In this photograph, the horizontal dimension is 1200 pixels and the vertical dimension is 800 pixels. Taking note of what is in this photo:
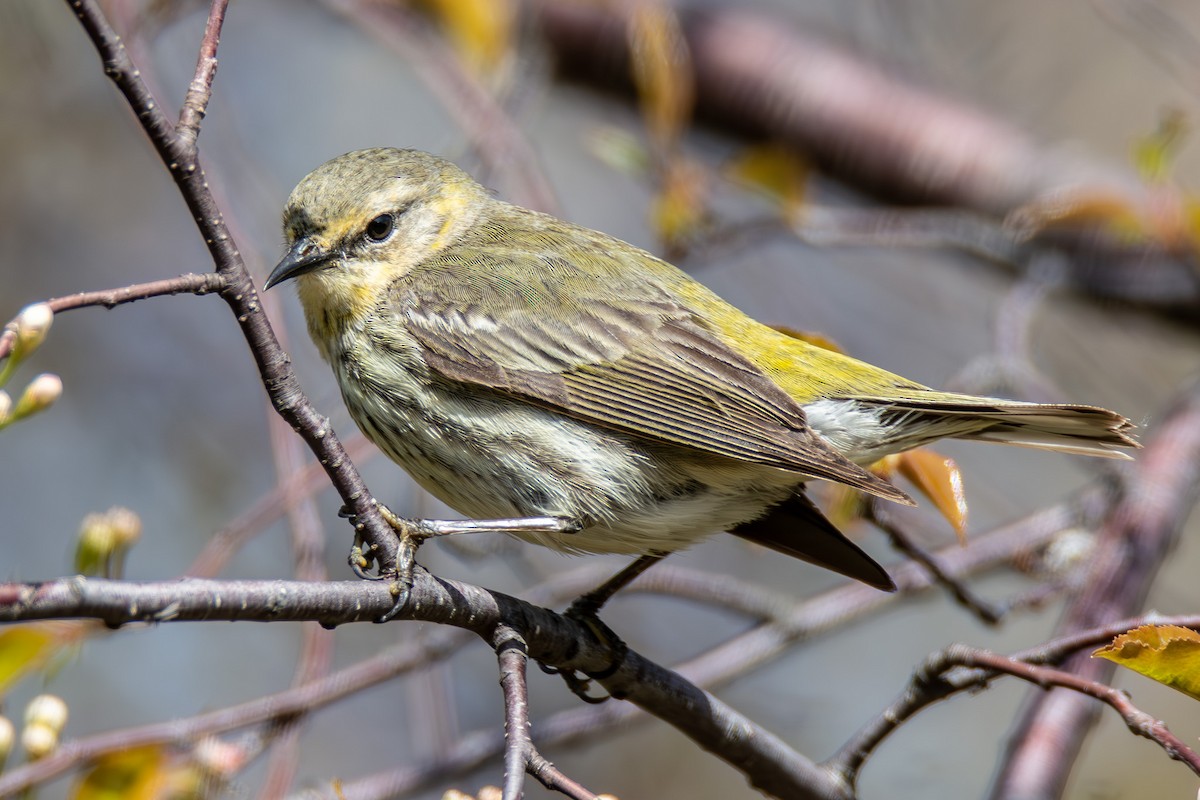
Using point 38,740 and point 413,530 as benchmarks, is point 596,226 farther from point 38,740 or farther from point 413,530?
point 38,740

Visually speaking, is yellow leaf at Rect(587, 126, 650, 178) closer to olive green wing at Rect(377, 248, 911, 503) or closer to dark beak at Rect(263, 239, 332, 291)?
olive green wing at Rect(377, 248, 911, 503)

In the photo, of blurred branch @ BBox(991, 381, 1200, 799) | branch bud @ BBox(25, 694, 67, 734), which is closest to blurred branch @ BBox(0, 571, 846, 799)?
branch bud @ BBox(25, 694, 67, 734)

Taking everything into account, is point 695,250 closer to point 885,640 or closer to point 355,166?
point 355,166

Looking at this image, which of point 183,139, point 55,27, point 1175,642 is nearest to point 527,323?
point 183,139

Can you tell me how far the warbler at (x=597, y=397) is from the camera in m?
3.01

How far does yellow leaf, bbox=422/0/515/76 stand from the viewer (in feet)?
14.6

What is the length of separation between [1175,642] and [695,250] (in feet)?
9.27

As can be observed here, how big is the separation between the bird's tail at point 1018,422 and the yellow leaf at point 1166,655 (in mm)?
1071

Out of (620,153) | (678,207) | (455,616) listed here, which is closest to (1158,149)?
(678,207)

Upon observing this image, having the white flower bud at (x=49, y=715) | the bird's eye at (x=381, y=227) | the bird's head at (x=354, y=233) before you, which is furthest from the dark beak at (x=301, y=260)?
the white flower bud at (x=49, y=715)

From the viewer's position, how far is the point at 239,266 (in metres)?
1.93

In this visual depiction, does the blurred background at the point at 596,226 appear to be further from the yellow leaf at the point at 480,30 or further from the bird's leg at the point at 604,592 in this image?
the bird's leg at the point at 604,592

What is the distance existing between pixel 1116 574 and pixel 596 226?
478 centimetres

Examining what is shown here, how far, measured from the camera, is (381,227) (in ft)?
11.6
